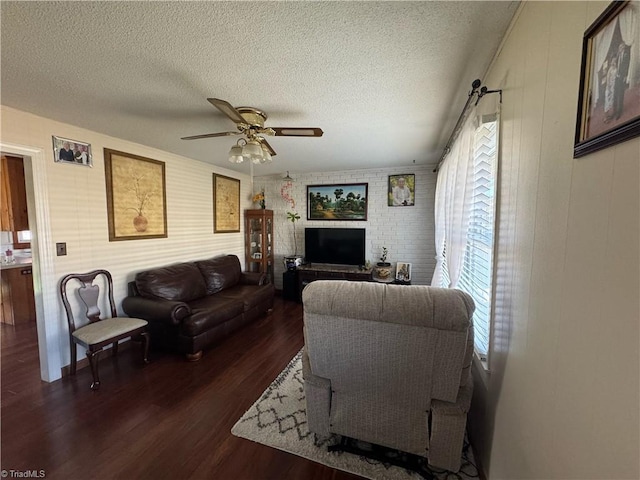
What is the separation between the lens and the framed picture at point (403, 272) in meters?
4.21

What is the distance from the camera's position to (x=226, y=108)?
5.48 feet

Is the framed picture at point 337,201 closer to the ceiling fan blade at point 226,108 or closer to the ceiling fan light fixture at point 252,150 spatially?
the ceiling fan light fixture at point 252,150

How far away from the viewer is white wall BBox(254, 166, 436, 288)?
4.23m

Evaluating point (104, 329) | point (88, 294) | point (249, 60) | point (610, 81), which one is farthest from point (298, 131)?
point (88, 294)

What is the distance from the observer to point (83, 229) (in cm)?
257

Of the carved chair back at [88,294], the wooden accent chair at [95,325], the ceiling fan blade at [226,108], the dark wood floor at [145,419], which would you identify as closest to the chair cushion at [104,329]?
the wooden accent chair at [95,325]

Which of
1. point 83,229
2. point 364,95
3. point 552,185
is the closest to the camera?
point 552,185

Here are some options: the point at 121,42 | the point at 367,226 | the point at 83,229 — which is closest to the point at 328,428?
the point at 121,42

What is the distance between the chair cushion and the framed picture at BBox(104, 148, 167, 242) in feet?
2.99

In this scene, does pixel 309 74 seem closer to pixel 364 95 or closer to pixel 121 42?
pixel 364 95

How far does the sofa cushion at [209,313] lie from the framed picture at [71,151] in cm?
185

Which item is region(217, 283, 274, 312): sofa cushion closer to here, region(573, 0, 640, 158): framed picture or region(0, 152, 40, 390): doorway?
region(0, 152, 40, 390): doorway

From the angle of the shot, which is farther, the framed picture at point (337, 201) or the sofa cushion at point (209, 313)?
the framed picture at point (337, 201)

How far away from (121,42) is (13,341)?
3.91 metres
